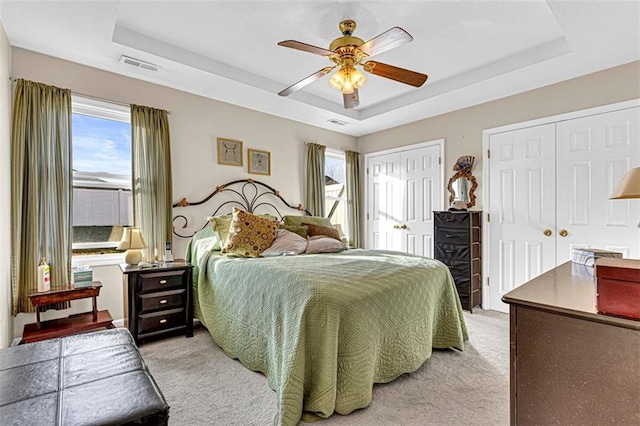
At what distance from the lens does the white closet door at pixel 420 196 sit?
14.6ft

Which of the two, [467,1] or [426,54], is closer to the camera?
[467,1]

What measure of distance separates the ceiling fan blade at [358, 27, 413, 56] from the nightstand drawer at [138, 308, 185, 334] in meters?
2.71

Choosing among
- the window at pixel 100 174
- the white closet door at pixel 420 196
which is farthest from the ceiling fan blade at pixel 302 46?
the white closet door at pixel 420 196

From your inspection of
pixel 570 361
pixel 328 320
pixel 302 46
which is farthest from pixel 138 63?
pixel 570 361

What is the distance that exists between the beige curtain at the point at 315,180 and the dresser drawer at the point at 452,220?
5.43 ft

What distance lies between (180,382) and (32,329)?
1.45 m

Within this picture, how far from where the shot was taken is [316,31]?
2.69m

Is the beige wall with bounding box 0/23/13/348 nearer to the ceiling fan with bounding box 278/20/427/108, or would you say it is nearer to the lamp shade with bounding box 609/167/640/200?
the ceiling fan with bounding box 278/20/427/108

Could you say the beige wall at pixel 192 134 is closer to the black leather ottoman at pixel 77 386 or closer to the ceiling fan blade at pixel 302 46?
the ceiling fan blade at pixel 302 46

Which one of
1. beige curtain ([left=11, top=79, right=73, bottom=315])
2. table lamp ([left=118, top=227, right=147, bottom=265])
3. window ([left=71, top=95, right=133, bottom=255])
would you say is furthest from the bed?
beige curtain ([left=11, top=79, right=73, bottom=315])

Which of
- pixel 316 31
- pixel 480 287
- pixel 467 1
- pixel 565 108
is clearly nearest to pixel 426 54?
pixel 467 1

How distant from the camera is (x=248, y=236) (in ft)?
9.75

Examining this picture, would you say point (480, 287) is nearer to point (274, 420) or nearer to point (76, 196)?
point (274, 420)

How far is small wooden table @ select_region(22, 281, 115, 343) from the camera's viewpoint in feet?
8.08
